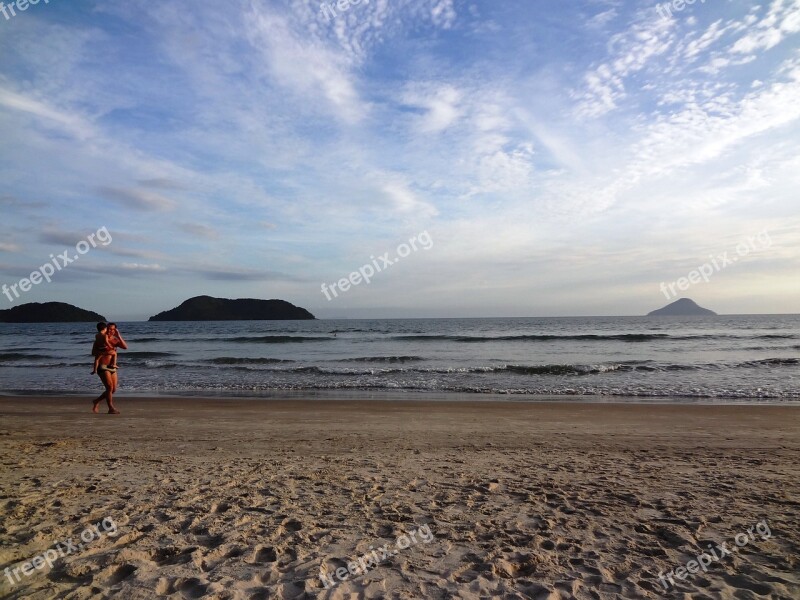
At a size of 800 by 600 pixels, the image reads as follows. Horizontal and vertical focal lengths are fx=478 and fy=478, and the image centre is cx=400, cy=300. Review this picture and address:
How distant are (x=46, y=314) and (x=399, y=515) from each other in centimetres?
14458

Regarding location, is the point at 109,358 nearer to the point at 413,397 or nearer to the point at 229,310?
the point at 413,397

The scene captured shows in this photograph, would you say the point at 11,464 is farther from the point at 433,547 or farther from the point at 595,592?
the point at 595,592

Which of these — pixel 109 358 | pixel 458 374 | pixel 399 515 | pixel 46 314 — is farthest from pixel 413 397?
pixel 46 314

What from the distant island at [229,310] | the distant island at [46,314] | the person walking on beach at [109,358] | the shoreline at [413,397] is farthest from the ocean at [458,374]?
the distant island at [46,314]

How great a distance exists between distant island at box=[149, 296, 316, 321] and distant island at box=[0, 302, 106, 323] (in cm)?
1838

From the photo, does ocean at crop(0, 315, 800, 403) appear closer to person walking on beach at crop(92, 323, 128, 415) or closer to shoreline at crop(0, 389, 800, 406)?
shoreline at crop(0, 389, 800, 406)

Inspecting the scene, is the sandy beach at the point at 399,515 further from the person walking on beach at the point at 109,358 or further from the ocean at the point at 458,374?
the ocean at the point at 458,374

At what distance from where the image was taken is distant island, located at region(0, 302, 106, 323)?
117 meters

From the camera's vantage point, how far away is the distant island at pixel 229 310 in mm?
119500

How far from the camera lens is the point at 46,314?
11912 cm

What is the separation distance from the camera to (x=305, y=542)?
3.89m

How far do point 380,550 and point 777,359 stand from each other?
27.5 metres

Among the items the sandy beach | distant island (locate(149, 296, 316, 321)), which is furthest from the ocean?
distant island (locate(149, 296, 316, 321))

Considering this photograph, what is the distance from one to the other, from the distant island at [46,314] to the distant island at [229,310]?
724 inches
